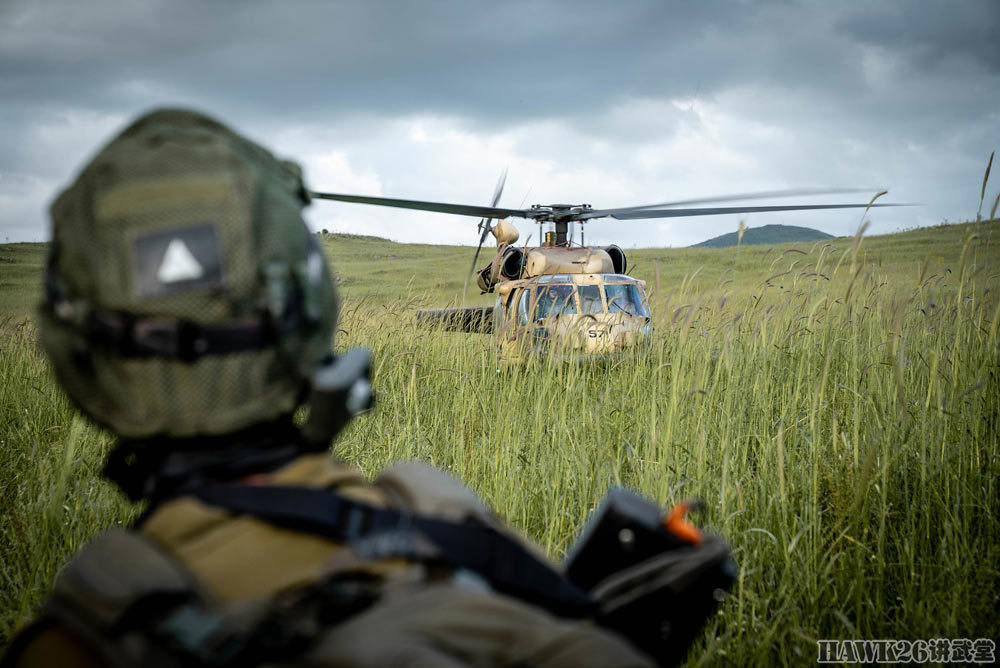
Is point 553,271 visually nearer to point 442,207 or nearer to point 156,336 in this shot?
point 442,207

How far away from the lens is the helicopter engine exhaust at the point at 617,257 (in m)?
8.29

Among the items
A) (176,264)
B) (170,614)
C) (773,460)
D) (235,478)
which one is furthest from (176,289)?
(773,460)

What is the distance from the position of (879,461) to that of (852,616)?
0.72 meters

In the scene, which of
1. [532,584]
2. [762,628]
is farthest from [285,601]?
[762,628]

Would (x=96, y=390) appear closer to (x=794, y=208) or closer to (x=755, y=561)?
(x=755, y=561)

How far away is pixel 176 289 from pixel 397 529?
0.46 meters

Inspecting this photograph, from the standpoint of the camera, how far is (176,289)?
0.84 metres

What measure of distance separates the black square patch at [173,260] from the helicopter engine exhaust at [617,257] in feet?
25.1

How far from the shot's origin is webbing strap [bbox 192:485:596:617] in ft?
2.60

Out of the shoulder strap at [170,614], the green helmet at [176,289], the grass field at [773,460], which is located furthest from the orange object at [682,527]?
the grass field at [773,460]

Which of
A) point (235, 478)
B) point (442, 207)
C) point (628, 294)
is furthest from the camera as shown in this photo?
point (628, 294)

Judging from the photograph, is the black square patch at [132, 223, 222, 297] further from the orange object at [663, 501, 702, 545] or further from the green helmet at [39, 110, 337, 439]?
the orange object at [663, 501, 702, 545]

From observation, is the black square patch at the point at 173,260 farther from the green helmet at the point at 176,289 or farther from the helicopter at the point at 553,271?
the helicopter at the point at 553,271

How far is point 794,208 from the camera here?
4.15 meters
